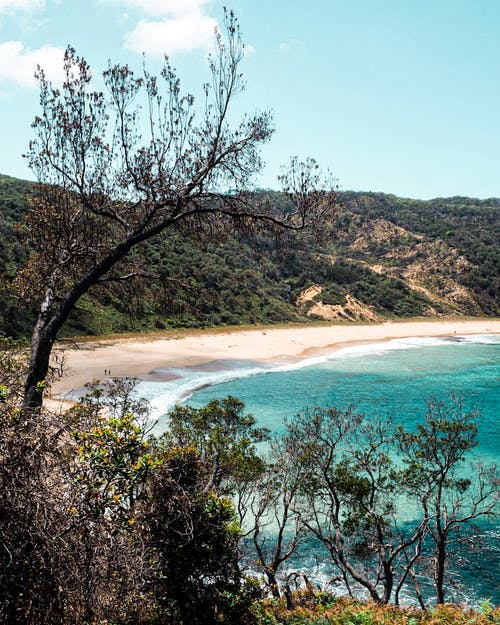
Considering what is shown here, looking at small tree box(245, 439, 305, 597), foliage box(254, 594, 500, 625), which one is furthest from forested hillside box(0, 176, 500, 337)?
foliage box(254, 594, 500, 625)

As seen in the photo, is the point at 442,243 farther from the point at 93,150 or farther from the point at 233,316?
the point at 93,150

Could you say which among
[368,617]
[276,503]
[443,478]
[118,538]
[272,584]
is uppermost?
[118,538]

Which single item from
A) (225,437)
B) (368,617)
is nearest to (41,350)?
(368,617)

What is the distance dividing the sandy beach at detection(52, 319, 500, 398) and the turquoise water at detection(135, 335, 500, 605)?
291 centimetres

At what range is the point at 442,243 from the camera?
Answer: 395ft

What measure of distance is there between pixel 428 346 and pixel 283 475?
53.8 meters

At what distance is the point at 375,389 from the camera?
3631 centimetres

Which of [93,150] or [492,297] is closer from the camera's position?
[93,150]

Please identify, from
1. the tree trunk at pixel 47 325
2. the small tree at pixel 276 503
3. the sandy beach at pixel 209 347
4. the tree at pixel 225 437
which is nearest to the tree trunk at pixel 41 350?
the tree trunk at pixel 47 325

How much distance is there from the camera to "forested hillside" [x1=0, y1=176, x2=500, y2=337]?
5629cm

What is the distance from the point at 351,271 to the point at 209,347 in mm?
59546

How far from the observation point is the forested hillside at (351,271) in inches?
2216

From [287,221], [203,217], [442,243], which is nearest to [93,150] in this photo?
[203,217]

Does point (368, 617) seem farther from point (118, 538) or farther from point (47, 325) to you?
point (47, 325)
